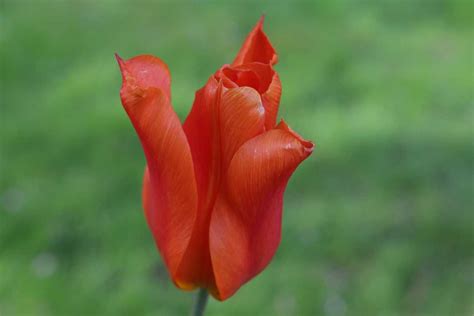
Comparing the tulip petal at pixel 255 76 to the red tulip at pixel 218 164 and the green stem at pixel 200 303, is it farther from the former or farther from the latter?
the green stem at pixel 200 303

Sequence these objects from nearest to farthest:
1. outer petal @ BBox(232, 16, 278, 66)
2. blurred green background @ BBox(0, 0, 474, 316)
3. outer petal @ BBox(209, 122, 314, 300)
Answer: outer petal @ BBox(209, 122, 314, 300), outer petal @ BBox(232, 16, 278, 66), blurred green background @ BBox(0, 0, 474, 316)

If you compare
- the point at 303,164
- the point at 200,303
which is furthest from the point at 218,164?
the point at 303,164

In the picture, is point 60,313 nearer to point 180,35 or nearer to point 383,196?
point 383,196

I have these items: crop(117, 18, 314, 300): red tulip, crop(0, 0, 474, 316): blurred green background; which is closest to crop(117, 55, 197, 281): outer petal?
crop(117, 18, 314, 300): red tulip

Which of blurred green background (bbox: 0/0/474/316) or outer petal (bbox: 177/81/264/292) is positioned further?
blurred green background (bbox: 0/0/474/316)

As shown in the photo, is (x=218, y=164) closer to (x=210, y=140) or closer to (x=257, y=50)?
(x=210, y=140)

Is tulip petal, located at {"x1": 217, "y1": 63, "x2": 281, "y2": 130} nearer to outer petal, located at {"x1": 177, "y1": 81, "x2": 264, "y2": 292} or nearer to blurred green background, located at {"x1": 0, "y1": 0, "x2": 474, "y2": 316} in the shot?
outer petal, located at {"x1": 177, "y1": 81, "x2": 264, "y2": 292}

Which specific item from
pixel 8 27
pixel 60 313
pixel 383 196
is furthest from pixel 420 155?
pixel 8 27

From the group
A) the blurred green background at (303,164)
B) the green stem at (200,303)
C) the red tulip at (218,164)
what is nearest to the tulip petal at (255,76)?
the red tulip at (218,164)
